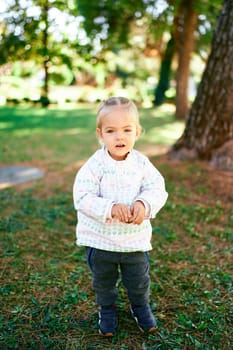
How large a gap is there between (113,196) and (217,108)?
3289mm

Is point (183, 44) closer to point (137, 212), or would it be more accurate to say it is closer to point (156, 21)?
point (156, 21)

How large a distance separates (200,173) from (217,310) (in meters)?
2.72

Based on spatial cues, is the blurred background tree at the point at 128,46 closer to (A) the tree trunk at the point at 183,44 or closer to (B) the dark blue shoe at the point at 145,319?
(A) the tree trunk at the point at 183,44

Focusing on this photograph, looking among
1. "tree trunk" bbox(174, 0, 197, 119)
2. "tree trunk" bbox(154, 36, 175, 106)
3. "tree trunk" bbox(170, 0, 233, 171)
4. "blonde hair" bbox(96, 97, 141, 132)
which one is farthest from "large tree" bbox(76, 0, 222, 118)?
"blonde hair" bbox(96, 97, 141, 132)

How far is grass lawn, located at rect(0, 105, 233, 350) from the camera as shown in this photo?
227 centimetres

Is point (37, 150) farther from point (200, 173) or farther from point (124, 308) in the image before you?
point (124, 308)

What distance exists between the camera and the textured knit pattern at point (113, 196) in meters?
2.06

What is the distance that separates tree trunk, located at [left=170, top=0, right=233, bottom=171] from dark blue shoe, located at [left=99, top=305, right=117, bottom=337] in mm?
3208

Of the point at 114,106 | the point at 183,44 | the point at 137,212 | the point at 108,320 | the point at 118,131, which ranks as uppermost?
the point at 183,44

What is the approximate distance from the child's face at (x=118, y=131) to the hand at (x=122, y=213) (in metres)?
0.33

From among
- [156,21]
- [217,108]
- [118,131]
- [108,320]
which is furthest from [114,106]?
[156,21]

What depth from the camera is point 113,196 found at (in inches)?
82.4

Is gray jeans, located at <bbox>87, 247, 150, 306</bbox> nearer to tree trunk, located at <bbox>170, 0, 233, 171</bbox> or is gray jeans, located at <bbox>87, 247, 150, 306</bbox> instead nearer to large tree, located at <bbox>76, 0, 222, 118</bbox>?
tree trunk, located at <bbox>170, 0, 233, 171</bbox>

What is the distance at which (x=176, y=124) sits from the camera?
11.6 m
